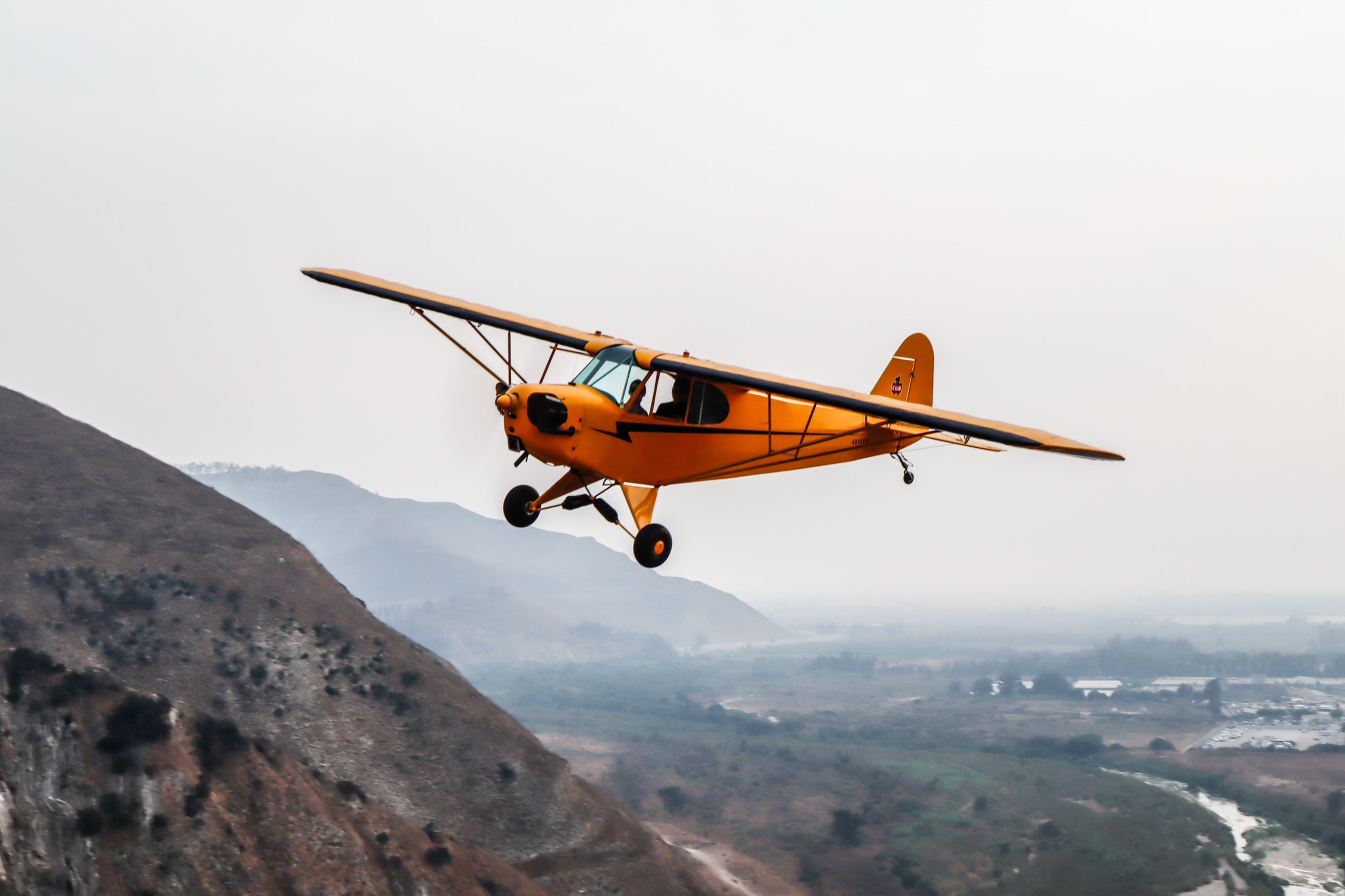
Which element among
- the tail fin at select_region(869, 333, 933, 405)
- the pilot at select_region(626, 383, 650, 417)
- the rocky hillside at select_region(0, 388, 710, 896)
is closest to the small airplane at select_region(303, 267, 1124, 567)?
the pilot at select_region(626, 383, 650, 417)

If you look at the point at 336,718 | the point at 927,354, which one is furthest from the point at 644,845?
the point at 927,354

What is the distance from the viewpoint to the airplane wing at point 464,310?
83.0 feet

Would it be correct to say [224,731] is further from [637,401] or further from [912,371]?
[637,401]

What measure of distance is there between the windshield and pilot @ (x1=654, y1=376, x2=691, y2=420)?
36.1 inches

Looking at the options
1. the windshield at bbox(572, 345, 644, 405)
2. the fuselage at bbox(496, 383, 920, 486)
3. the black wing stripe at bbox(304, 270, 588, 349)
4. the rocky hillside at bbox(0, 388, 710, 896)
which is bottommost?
the rocky hillside at bbox(0, 388, 710, 896)

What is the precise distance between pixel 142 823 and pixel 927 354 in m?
79.7

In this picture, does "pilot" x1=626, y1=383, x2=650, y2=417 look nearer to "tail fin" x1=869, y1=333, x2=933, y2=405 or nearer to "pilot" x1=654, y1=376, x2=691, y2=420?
"pilot" x1=654, y1=376, x2=691, y2=420

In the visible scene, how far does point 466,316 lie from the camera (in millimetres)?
26453

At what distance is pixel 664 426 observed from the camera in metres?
21.3

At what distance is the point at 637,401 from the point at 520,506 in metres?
3.86

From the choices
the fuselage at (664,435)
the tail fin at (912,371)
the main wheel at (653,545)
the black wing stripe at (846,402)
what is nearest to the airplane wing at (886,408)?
the black wing stripe at (846,402)

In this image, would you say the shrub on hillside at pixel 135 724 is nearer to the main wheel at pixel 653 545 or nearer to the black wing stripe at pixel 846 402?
the main wheel at pixel 653 545

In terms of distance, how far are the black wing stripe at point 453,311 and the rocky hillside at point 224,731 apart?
69285 millimetres

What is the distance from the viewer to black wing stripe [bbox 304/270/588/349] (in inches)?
1003
